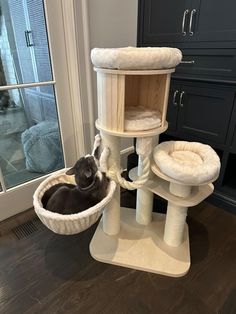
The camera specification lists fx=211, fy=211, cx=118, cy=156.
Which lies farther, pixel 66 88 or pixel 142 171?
pixel 66 88

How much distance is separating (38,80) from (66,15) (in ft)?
1.41

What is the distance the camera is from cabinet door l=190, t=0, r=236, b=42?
1.20m

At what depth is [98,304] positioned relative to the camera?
1.01 meters

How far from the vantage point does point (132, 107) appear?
122cm

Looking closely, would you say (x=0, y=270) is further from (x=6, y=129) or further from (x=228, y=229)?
(x=228, y=229)

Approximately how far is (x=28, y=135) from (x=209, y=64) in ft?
4.35

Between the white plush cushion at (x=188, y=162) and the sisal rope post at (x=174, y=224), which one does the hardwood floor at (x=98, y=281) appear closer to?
the sisal rope post at (x=174, y=224)

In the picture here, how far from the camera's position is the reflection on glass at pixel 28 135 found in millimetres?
1390

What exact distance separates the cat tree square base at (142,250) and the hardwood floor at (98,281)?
4cm

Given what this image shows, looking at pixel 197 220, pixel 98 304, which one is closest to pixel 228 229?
pixel 197 220

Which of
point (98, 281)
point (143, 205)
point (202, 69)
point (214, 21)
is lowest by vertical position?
point (98, 281)

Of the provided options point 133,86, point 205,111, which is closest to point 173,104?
point 205,111

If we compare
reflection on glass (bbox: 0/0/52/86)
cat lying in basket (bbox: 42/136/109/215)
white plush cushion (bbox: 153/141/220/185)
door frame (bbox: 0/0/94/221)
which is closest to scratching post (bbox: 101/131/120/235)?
cat lying in basket (bbox: 42/136/109/215)

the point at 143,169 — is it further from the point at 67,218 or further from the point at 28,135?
the point at 28,135
